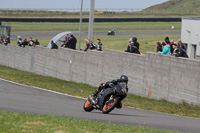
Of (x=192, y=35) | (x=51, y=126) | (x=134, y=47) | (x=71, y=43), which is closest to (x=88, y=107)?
(x=51, y=126)

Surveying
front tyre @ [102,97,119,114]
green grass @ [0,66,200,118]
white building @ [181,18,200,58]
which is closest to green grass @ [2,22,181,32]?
white building @ [181,18,200,58]

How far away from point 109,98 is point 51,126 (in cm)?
343

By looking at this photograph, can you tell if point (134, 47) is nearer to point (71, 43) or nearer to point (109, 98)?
point (71, 43)

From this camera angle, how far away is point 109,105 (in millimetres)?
12570

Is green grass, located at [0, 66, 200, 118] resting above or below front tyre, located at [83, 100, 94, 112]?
below

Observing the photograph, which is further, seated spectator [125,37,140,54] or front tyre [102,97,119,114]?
seated spectator [125,37,140,54]

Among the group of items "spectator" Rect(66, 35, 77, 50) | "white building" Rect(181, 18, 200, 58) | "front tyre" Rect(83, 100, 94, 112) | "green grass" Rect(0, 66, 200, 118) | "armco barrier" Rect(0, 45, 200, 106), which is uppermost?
"white building" Rect(181, 18, 200, 58)

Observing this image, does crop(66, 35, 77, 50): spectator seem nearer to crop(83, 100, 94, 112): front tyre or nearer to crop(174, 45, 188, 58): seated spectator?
crop(174, 45, 188, 58): seated spectator

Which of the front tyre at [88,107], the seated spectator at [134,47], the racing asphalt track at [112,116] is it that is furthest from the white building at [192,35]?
the front tyre at [88,107]

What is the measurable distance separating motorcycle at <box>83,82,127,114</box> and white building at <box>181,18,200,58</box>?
20.0 m

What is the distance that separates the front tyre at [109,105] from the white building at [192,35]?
65.8ft

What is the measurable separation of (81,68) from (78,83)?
0.91 meters

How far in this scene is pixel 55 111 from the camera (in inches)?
509

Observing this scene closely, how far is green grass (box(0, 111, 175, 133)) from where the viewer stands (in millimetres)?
8905
